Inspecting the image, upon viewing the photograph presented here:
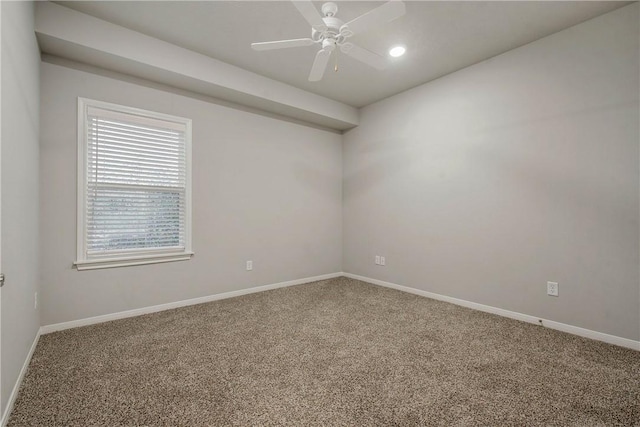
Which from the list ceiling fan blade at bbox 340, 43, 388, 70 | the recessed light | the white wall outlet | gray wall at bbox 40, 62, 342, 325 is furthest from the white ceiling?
the white wall outlet

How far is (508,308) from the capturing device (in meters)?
2.92

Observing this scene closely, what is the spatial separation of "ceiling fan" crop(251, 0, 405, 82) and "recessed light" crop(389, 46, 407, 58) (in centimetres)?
62

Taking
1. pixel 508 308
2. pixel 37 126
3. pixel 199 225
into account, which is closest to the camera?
pixel 37 126

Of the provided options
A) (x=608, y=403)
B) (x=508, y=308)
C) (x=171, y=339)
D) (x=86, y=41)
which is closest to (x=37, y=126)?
(x=86, y=41)

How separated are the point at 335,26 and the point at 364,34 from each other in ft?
2.59

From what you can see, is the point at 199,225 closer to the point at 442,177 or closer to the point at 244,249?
the point at 244,249

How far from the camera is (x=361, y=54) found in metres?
2.22

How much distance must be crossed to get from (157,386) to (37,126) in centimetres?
226

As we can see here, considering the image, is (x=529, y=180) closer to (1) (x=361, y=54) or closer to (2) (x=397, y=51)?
(2) (x=397, y=51)

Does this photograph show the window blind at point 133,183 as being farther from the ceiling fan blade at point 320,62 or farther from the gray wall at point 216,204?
the ceiling fan blade at point 320,62

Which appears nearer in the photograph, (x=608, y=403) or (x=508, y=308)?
(x=608, y=403)

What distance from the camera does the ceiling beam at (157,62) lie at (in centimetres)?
230

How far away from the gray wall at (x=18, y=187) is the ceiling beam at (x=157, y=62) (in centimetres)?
21

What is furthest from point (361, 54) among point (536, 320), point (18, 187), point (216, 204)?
point (536, 320)
